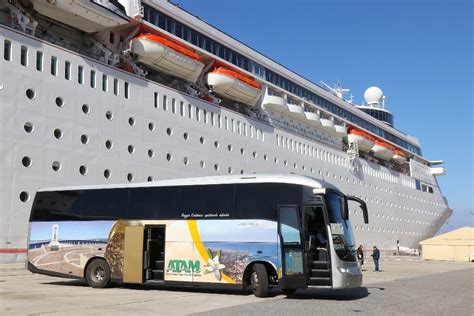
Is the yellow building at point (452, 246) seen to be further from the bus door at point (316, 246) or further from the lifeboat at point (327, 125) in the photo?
the bus door at point (316, 246)

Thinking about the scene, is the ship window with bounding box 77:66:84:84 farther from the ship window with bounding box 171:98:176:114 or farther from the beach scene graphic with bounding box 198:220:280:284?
the beach scene graphic with bounding box 198:220:280:284

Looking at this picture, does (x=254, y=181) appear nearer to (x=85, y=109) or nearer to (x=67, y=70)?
(x=85, y=109)

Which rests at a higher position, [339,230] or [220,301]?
[339,230]

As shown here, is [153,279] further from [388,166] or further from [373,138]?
[388,166]

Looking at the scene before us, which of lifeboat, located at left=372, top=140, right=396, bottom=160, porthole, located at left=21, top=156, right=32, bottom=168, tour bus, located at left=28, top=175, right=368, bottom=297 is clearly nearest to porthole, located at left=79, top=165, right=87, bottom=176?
porthole, located at left=21, top=156, right=32, bottom=168

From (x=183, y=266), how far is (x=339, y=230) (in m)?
3.90

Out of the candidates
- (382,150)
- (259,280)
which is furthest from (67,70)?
(382,150)

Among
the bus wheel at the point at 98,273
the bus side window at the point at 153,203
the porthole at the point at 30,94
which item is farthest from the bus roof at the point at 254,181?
the porthole at the point at 30,94

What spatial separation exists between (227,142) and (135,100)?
7.21 m

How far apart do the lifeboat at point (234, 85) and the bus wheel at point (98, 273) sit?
16298 mm

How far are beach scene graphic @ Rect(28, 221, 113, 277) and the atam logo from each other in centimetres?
201

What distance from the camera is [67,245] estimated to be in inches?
553

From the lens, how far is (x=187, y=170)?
24984 millimetres

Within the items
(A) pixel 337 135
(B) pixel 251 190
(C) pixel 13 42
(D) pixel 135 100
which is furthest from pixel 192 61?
(A) pixel 337 135
